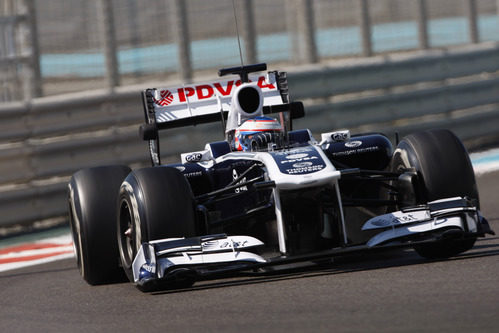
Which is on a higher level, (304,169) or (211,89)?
(211,89)

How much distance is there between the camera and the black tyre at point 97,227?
853 centimetres

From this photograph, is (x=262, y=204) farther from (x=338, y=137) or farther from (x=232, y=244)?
(x=338, y=137)

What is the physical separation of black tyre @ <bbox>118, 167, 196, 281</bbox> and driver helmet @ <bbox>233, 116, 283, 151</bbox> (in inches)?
45.2

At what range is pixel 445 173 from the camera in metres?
8.20

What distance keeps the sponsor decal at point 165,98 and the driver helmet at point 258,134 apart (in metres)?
1.05

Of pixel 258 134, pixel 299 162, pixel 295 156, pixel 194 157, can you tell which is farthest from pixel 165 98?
pixel 299 162

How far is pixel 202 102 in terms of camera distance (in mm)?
9898

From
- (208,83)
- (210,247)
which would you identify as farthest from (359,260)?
(208,83)

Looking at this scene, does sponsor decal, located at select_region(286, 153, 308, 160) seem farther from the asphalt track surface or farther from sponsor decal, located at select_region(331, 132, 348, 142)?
sponsor decal, located at select_region(331, 132, 348, 142)

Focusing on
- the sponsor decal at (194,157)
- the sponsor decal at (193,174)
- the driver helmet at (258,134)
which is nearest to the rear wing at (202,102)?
the sponsor decal at (194,157)

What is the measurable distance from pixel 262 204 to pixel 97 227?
137 cm

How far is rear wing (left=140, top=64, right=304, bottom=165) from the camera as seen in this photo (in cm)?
972

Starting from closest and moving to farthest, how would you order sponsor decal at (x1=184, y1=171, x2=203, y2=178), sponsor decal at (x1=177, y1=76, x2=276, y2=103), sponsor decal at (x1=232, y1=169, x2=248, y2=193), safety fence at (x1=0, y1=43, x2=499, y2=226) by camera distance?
sponsor decal at (x1=232, y1=169, x2=248, y2=193)
sponsor decal at (x1=184, y1=171, x2=203, y2=178)
sponsor decal at (x1=177, y1=76, x2=276, y2=103)
safety fence at (x1=0, y1=43, x2=499, y2=226)

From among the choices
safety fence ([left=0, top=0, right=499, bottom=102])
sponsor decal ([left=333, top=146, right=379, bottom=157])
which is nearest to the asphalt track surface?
sponsor decal ([left=333, top=146, right=379, bottom=157])
